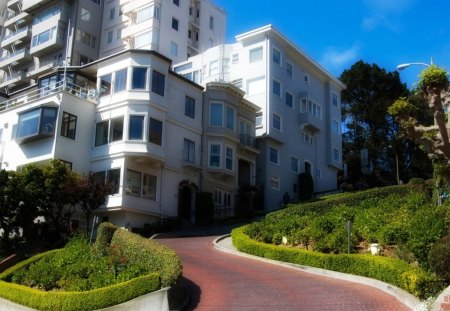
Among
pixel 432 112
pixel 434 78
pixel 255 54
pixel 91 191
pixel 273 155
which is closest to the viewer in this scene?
pixel 434 78

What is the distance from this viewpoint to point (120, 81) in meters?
37.2

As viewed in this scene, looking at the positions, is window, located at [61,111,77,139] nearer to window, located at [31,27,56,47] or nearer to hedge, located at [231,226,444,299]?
hedge, located at [231,226,444,299]

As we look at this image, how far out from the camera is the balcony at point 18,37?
66.9m

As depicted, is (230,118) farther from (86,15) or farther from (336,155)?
(86,15)

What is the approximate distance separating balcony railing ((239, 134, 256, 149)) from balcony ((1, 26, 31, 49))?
34.9 metres

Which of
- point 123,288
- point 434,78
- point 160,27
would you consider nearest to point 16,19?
point 160,27

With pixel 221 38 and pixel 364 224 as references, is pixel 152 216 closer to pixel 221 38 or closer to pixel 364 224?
pixel 364 224

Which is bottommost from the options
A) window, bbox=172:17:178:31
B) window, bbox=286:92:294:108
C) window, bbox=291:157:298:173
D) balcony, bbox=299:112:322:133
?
window, bbox=291:157:298:173

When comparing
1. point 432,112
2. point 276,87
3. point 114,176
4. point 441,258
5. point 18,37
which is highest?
point 18,37

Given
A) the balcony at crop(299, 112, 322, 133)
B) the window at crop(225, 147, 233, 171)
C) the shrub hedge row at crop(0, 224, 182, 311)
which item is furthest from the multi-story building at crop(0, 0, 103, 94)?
the shrub hedge row at crop(0, 224, 182, 311)

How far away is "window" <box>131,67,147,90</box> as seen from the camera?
36.5 meters

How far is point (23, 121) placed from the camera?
37.5m

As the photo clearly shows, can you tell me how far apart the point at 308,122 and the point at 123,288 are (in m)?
37.1

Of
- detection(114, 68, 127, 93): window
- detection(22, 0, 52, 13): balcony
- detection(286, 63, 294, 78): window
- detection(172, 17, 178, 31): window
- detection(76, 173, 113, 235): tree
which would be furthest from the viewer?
detection(22, 0, 52, 13): balcony
